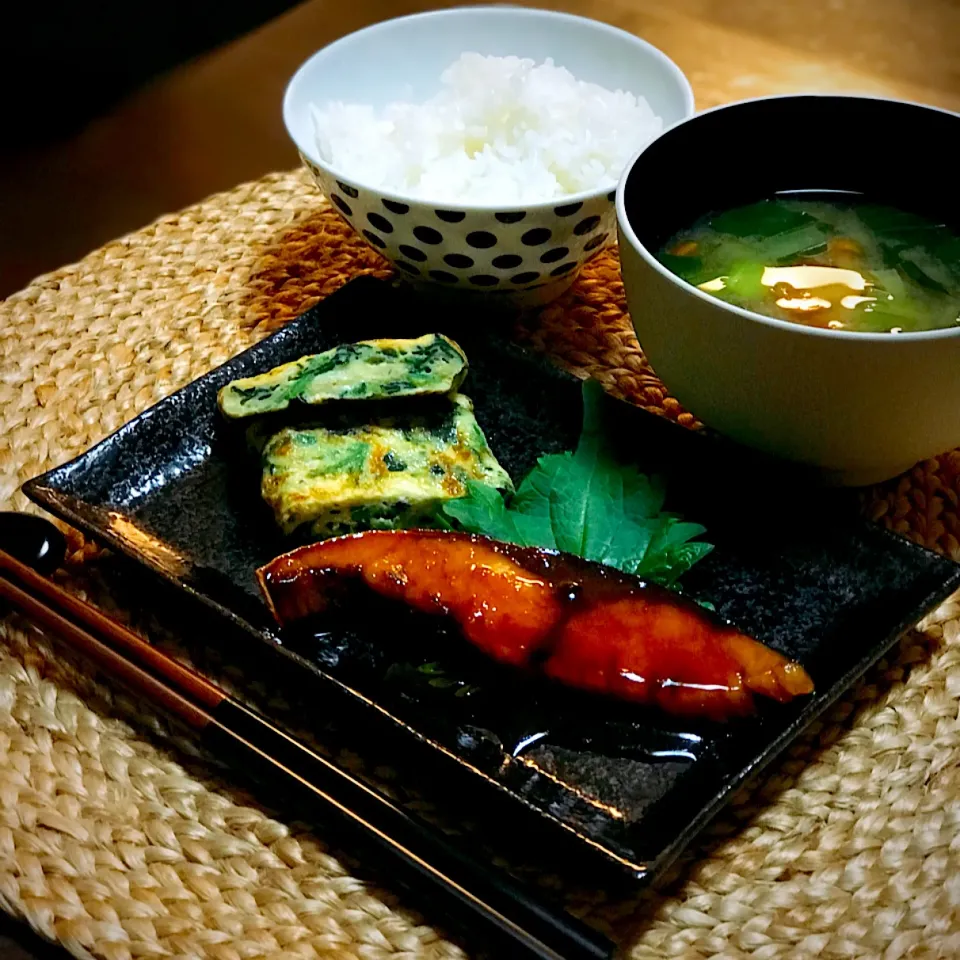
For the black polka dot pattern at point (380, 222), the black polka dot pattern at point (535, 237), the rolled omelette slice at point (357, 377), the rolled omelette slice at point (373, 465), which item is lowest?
the rolled omelette slice at point (373, 465)

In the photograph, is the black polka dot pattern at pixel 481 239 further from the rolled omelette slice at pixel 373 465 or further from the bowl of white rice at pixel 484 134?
the rolled omelette slice at pixel 373 465

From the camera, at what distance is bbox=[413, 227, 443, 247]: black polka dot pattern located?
1571 millimetres

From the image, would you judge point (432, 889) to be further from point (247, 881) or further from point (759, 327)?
point (759, 327)

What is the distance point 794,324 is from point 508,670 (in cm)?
49

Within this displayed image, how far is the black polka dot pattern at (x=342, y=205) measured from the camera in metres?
1.64

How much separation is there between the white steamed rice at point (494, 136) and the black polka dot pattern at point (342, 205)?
47 mm

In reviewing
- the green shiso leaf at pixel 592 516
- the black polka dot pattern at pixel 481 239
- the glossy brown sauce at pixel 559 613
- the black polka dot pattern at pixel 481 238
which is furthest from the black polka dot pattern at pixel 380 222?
the glossy brown sauce at pixel 559 613

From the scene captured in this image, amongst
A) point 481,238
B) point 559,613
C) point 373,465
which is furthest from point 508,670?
point 481,238

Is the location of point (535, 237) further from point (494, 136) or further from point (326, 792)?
point (326, 792)

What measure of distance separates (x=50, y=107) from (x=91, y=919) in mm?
2795

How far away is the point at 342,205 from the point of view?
165cm

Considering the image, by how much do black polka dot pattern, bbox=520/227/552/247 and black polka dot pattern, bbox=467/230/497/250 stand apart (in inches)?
1.7

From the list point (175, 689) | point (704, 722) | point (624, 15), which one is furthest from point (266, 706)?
point (624, 15)

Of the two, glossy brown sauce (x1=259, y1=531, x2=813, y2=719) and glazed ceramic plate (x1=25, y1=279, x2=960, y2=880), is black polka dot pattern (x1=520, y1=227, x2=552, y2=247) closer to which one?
glazed ceramic plate (x1=25, y1=279, x2=960, y2=880)
